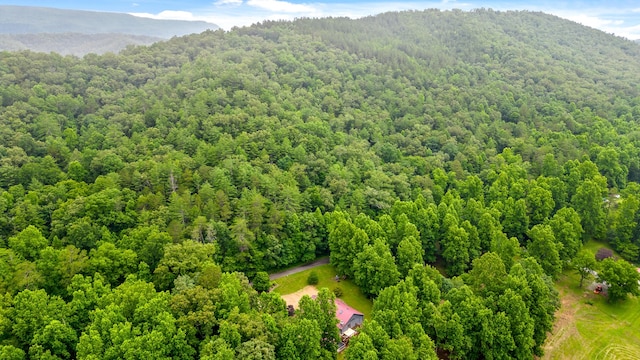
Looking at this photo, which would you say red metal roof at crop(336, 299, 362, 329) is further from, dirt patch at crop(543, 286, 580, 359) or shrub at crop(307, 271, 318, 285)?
dirt patch at crop(543, 286, 580, 359)

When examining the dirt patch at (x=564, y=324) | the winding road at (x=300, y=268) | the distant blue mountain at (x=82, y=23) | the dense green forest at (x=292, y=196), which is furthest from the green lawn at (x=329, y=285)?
the distant blue mountain at (x=82, y=23)

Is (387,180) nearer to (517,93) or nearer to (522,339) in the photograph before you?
(522,339)

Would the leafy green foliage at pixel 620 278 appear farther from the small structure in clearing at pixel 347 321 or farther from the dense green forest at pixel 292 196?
the small structure in clearing at pixel 347 321

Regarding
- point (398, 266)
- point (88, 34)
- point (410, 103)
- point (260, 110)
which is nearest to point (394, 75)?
point (410, 103)

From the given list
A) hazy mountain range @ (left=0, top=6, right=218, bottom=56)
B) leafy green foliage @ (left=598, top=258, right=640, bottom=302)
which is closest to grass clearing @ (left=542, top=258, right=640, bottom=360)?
leafy green foliage @ (left=598, top=258, right=640, bottom=302)

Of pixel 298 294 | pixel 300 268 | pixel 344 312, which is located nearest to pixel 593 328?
pixel 344 312

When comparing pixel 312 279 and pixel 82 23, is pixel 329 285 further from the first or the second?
pixel 82 23
